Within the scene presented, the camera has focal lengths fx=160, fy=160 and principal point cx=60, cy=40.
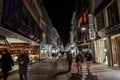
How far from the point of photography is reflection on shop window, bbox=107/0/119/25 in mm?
16269

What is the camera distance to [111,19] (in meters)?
17.9

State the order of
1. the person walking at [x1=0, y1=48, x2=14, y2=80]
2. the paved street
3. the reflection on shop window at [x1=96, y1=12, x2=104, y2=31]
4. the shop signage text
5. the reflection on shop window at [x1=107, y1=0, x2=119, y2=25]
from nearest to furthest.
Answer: the person walking at [x1=0, y1=48, x2=14, y2=80]
the paved street
the shop signage text
the reflection on shop window at [x1=107, y1=0, x2=119, y2=25]
the reflection on shop window at [x1=96, y1=12, x2=104, y2=31]

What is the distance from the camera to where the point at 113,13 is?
17.1m

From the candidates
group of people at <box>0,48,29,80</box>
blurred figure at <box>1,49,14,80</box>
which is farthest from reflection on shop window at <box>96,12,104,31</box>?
blurred figure at <box>1,49,14,80</box>

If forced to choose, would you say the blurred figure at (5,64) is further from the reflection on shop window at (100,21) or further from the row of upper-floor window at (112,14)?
the reflection on shop window at (100,21)

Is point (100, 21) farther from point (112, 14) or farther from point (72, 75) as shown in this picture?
point (72, 75)

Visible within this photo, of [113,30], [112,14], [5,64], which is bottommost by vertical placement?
[5,64]

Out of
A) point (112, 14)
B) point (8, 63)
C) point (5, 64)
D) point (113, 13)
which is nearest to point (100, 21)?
point (112, 14)

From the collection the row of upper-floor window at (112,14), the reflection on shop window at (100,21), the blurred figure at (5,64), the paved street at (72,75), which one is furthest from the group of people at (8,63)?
the reflection on shop window at (100,21)

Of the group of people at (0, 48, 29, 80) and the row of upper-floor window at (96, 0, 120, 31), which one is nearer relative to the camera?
the group of people at (0, 48, 29, 80)

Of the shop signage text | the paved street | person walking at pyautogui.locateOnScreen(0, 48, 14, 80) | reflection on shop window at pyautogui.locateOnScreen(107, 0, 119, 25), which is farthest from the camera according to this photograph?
reflection on shop window at pyautogui.locateOnScreen(107, 0, 119, 25)

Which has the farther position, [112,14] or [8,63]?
[112,14]

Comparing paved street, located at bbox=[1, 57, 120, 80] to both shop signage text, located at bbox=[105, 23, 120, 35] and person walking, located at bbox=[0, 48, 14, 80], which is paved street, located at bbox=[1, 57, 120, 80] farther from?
shop signage text, located at bbox=[105, 23, 120, 35]

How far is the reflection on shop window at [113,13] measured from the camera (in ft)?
53.4
